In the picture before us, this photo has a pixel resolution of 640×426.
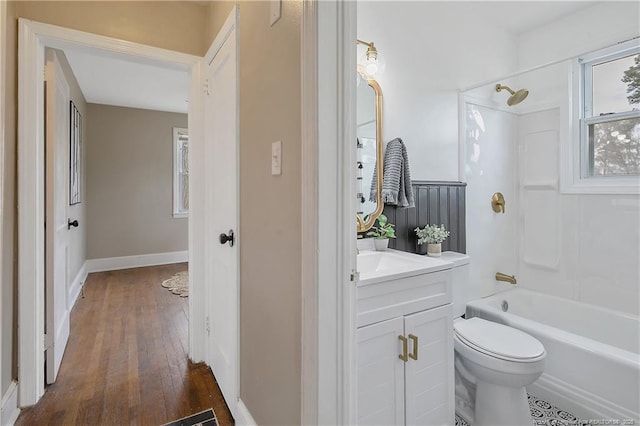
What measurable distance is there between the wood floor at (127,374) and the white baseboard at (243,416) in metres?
0.14

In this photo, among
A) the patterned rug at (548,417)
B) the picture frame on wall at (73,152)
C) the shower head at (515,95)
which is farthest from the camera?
the picture frame on wall at (73,152)

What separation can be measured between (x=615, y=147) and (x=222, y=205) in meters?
2.79

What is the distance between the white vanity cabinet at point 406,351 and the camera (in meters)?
1.33

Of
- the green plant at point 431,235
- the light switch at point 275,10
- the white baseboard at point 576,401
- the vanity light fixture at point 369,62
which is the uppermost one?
the vanity light fixture at point 369,62

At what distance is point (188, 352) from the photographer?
7.41ft

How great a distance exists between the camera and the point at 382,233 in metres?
2.04

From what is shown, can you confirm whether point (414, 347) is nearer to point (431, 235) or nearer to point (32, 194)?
point (431, 235)

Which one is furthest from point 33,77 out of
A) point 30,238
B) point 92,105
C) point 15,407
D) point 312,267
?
point 92,105

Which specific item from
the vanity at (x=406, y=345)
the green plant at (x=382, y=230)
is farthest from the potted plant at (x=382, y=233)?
the vanity at (x=406, y=345)

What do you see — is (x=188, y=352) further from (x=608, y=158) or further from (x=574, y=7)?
(x=574, y=7)

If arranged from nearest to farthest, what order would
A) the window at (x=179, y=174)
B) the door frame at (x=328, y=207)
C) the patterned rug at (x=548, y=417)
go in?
the door frame at (x=328, y=207) < the patterned rug at (x=548, y=417) < the window at (x=179, y=174)

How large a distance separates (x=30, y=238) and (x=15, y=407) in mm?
823

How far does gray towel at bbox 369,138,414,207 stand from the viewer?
6.83 feet

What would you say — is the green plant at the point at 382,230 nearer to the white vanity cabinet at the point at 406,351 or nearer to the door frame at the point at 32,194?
the white vanity cabinet at the point at 406,351
